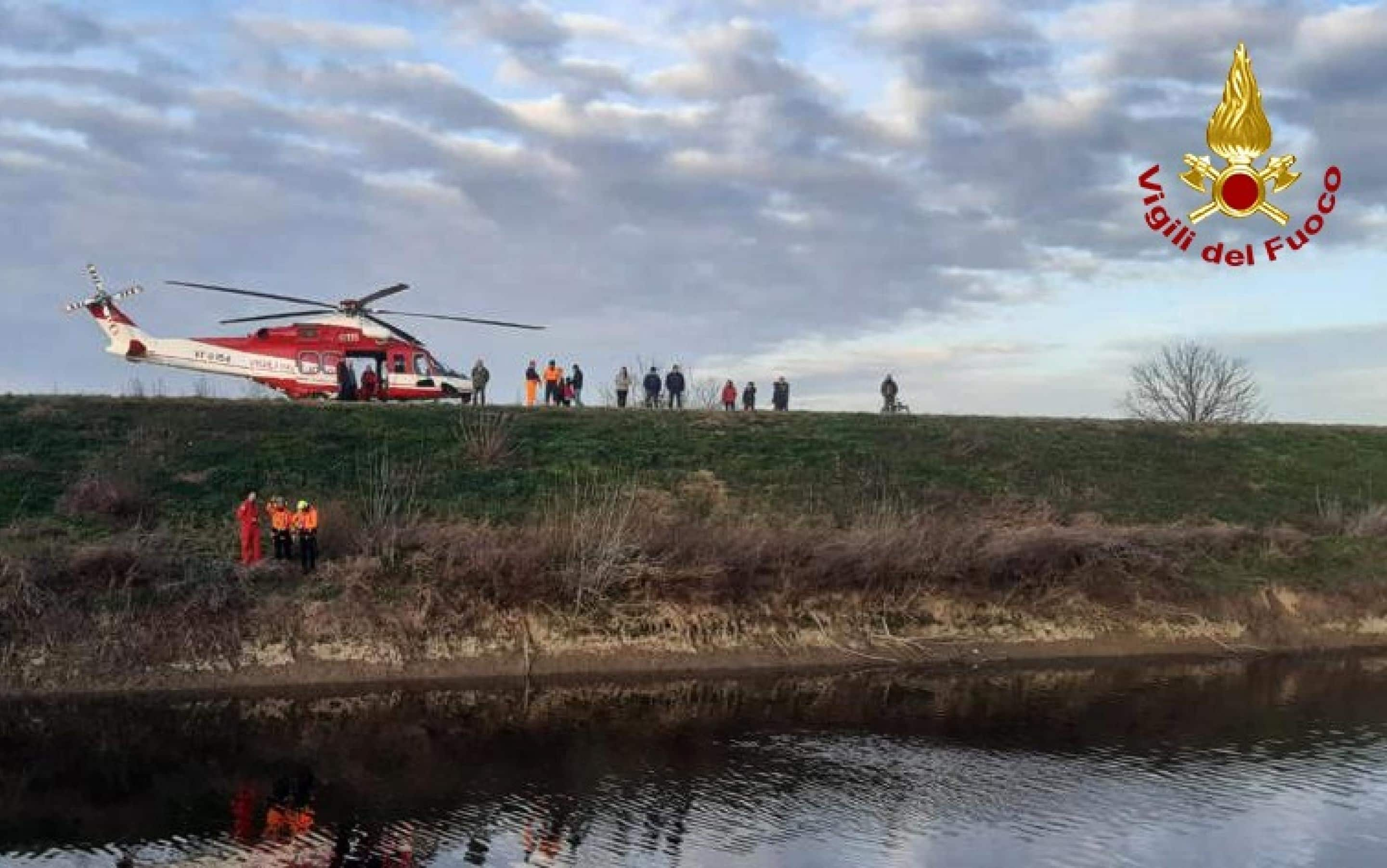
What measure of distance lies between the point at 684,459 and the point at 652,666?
1040 cm

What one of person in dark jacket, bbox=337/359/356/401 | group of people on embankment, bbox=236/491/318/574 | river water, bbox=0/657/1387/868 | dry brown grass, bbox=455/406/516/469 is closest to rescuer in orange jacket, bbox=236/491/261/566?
group of people on embankment, bbox=236/491/318/574

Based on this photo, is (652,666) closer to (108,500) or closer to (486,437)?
(486,437)

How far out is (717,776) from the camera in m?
19.2

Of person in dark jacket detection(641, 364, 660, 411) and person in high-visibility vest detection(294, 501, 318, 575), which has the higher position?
person in dark jacket detection(641, 364, 660, 411)

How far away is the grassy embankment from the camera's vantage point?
25.7 m

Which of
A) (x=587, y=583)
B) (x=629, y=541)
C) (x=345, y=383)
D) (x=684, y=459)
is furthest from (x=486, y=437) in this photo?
(x=587, y=583)

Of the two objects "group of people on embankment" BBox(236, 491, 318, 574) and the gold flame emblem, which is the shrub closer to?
"group of people on embankment" BBox(236, 491, 318, 574)

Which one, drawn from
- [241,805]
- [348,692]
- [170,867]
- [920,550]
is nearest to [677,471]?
[920,550]

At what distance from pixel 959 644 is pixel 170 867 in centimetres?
1829

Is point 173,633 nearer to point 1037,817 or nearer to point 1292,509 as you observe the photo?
point 1037,817

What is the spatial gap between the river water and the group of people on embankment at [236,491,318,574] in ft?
11.3

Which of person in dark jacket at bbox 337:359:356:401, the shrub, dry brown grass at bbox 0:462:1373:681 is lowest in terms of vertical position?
dry brown grass at bbox 0:462:1373:681

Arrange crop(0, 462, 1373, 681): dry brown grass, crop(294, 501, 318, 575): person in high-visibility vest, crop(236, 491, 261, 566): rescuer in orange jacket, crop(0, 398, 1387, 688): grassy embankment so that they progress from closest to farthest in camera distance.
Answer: crop(0, 462, 1373, 681): dry brown grass → crop(0, 398, 1387, 688): grassy embankment → crop(294, 501, 318, 575): person in high-visibility vest → crop(236, 491, 261, 566): rescuer in orange jacket

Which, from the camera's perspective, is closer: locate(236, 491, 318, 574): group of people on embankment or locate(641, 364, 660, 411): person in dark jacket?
locate(236, 491, 318, 574): group of people on embankment
